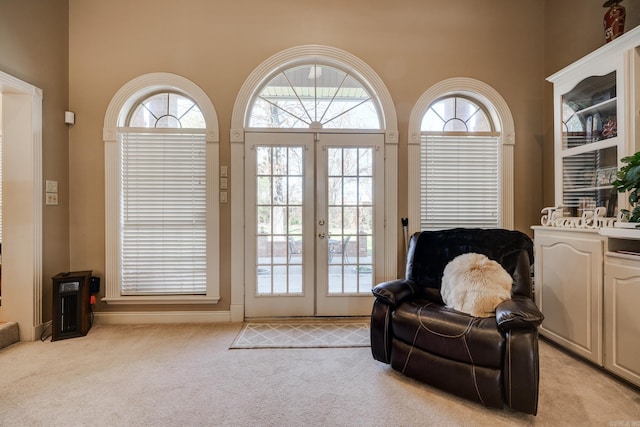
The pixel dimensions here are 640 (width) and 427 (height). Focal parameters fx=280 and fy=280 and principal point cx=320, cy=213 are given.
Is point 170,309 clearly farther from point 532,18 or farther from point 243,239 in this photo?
point 532,18

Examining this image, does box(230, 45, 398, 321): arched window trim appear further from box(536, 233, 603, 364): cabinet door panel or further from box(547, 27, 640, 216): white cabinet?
box(547, 27, 640, 216): white cabinet

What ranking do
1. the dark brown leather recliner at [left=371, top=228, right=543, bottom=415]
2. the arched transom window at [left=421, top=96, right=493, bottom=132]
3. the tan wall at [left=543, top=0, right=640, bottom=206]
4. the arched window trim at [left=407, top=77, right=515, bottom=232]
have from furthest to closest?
the arched transom window at [left=421, top=96, right=493, bottom=132], the arched window trim at [left=407, top=77, right=515, bottom=232], the tan wall at [left=543, top=0, right=640, bottom=206], the dark brown leather recliner at [left=371, top=228, right=543, bottom=415]

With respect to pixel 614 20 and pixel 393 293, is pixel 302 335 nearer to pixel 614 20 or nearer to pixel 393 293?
pixel 393 293

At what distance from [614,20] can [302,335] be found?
373 cm

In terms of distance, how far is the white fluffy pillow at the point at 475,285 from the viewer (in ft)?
6.07

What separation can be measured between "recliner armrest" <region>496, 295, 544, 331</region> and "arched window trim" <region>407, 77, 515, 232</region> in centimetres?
139

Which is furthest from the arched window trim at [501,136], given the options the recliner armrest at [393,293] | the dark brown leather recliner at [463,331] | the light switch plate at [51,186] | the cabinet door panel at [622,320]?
the light switch plate at [51,186]

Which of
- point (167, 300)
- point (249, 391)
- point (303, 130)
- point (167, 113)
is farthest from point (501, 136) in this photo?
point (167, 300)

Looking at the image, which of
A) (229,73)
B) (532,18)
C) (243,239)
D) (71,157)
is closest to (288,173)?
(243,239)

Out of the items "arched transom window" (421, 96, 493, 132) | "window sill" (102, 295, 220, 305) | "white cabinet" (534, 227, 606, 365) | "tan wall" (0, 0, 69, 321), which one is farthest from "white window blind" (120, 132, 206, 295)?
"white cabinet" (534, 227, 606, 365)

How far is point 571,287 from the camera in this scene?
222 centimetres

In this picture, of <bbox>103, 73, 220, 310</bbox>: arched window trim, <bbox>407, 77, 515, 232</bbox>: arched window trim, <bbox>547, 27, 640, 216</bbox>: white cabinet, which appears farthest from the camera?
<bbox>407, 77, 515, 232</bbox>: arched window trim

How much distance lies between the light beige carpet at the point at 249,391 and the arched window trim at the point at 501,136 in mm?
1435

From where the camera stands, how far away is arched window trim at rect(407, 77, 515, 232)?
3012 mm
